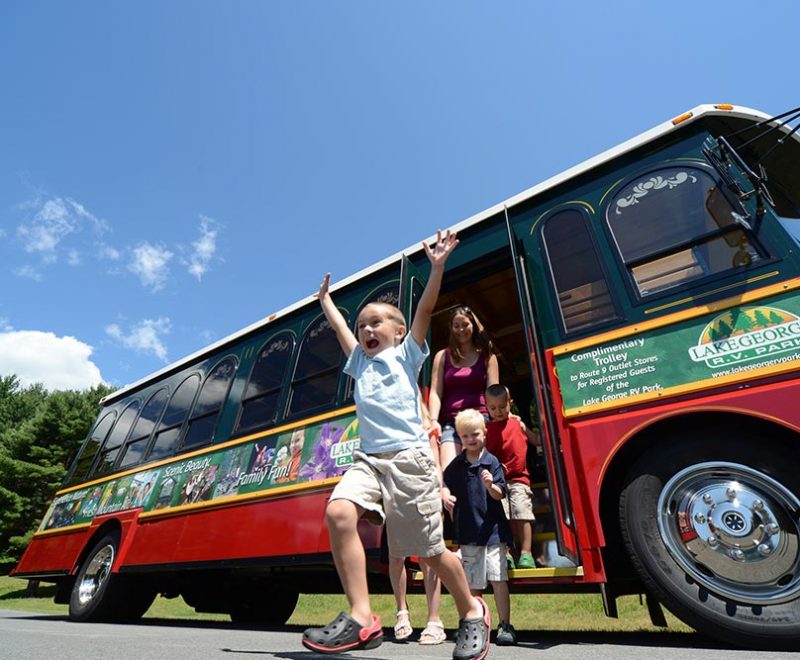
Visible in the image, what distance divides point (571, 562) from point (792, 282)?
1638mm

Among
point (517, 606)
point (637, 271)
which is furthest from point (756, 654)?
point (517, 606)

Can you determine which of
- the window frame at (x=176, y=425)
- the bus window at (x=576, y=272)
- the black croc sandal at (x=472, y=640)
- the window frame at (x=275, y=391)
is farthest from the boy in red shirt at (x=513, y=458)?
the window frame at (x=176, y=425)

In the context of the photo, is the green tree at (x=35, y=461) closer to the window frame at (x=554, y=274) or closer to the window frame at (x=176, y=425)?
the window frame at (x=176, y=425)

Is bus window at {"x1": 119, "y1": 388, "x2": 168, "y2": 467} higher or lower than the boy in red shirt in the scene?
higher

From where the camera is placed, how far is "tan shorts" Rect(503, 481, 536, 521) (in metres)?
2.92

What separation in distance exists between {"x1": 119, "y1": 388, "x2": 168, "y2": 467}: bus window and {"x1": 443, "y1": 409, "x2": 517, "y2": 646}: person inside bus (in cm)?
445

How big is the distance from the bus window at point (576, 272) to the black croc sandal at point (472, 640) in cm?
172

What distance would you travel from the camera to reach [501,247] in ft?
11.8

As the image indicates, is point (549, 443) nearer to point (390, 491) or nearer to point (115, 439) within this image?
point (390, 491)

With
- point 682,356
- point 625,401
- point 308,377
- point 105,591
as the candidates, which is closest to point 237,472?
point 308,377

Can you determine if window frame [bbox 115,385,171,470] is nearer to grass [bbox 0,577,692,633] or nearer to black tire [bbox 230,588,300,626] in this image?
black tire [bbox 230,588,300,626]

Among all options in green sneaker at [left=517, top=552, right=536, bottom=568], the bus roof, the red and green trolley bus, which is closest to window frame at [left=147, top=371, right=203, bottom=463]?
the red and green trolley bus

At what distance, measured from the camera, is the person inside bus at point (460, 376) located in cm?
317

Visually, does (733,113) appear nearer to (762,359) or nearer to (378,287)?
(762,359)
